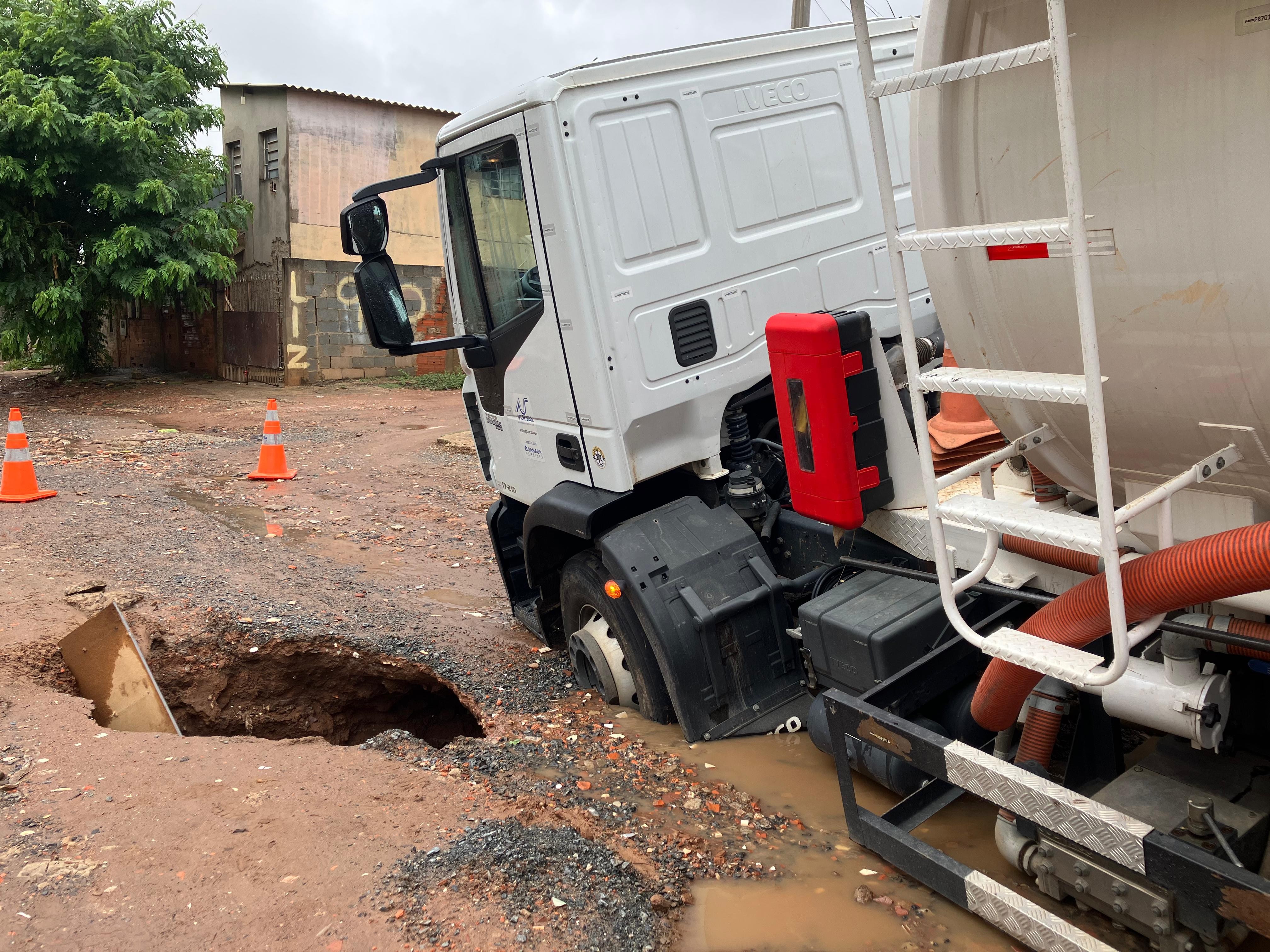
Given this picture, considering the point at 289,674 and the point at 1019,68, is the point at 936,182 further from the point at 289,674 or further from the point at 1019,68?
the point at 289,674

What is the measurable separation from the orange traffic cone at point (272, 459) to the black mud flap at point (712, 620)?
7.06m

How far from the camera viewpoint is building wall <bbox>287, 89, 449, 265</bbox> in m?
19.1

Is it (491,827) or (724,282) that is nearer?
(491,827)

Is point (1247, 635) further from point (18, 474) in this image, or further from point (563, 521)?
point (18, 474)

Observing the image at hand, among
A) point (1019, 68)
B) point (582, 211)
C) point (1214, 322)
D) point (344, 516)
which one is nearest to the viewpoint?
point (1214, 322)

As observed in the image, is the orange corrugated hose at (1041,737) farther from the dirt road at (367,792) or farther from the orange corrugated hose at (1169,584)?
the dirt road at (367,792)

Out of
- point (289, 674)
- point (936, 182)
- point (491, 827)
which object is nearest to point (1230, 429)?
point (936, 182)

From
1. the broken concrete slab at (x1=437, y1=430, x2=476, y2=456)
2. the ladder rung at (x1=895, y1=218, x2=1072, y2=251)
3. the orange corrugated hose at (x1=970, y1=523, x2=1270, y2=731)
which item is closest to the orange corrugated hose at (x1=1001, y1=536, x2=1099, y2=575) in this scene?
the orange corrugated hose at (x1=970, y1=523, x2=1270, y2=731)

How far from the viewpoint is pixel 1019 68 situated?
7.59ft

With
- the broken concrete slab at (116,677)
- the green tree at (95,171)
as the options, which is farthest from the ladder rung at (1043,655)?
the green tree at (95,171)

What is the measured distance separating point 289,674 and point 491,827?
8.46 feet

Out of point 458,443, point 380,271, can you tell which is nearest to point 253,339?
point 458,443

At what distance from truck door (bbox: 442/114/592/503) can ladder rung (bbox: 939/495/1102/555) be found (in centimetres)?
210

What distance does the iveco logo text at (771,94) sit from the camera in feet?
13.4
